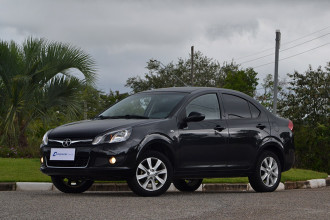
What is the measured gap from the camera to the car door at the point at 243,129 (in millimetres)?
10117

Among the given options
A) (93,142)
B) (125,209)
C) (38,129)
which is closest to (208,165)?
(93,142)

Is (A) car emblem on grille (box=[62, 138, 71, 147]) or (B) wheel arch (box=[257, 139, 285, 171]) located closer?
(A) car emblem on grille (box=[62, 138, 71, 147])

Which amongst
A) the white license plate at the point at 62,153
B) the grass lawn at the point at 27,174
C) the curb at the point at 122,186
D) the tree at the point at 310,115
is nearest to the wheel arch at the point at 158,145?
the white license plate at the point at 62,153

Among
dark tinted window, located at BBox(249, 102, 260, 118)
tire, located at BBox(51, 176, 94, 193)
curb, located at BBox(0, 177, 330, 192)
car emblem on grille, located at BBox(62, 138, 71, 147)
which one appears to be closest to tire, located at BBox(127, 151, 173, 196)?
car emblem on grille, located at BBox(62, 138, 71, 147)

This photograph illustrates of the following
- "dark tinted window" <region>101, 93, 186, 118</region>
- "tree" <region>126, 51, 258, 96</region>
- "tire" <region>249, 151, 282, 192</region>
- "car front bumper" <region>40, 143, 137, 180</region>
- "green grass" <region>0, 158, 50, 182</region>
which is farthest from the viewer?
"tree" <region>126, 51, 258, 96</region>

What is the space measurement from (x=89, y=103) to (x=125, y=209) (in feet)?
44.6

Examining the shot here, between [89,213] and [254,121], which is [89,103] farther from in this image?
[89,213]

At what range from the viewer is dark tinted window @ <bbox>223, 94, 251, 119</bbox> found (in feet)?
33.9

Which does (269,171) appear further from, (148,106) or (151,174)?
(151,174)

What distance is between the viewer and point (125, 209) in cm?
732

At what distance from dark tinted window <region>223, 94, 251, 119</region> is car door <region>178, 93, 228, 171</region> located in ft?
0.72

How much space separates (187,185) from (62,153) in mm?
3127

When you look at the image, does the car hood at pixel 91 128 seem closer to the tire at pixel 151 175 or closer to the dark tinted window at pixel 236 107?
the tire at pixel 151 175

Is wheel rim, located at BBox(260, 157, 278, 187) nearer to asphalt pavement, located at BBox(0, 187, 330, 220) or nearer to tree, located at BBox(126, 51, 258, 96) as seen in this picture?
asphalt pavement, located at BBox(0, 187, 330, 220)
